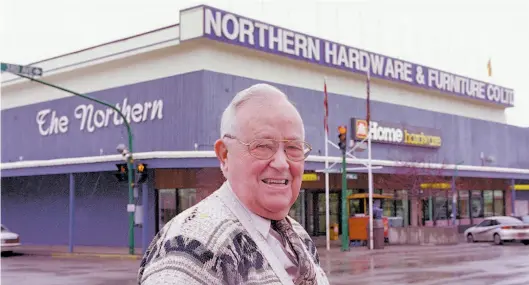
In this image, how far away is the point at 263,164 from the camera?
7.12ft

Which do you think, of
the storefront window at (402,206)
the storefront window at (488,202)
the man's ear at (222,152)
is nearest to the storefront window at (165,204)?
the storefront window at (402,206)

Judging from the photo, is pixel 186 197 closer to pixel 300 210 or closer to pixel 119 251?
pixel 119 251

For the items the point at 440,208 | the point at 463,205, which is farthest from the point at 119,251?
the point at 463,205

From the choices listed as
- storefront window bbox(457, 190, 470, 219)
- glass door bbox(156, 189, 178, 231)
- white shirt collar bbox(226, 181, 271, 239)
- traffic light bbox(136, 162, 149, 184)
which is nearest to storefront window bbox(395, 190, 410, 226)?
storefront window bbox(457, 190, 470, 219)

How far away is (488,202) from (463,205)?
11.0 ft

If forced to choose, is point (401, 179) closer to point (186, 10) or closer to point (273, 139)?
point (186, 10)

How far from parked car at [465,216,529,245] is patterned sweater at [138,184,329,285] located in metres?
30.8

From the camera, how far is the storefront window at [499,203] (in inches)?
1869

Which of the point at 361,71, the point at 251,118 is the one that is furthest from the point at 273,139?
the point at 361,71

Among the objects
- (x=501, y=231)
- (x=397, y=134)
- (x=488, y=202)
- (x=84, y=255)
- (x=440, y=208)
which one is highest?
(x=397, y=134)

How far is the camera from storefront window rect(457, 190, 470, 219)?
44.0 m

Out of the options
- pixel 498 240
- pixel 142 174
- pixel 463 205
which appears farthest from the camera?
pixel 463 205

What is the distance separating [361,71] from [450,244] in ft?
30.4

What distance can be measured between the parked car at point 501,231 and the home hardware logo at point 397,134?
228 inches
